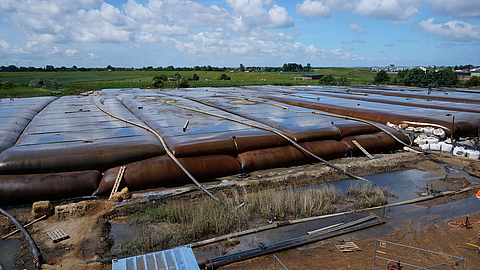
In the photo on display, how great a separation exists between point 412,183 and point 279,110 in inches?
428

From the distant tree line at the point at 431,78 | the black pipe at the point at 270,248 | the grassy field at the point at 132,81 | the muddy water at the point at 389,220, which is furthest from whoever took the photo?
the distant tree line at the point at 431,78

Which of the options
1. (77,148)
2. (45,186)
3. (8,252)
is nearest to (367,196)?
(8,252)

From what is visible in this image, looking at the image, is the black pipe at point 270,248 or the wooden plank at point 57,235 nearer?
the black pipe at point 270,248

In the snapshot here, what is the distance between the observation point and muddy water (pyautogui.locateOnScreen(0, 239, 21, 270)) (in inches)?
271

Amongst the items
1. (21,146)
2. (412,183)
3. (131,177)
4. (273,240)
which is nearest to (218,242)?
(273,240)

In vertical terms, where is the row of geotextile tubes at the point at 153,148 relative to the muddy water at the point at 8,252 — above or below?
above

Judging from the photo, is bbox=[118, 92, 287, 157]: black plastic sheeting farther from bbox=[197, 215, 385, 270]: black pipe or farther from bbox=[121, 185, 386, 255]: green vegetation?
bbox=[197, 215, 385, 270]: black pipe

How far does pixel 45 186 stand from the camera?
10.1 metres

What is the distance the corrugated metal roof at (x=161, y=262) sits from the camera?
4.91 m

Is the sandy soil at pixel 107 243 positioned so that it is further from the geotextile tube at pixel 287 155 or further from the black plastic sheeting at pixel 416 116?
the black plastic sheeting at pixel 416 116

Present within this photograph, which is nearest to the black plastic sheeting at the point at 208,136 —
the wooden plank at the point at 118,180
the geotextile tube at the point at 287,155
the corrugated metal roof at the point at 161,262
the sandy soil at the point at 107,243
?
the geotextile tube at the point at 287,155

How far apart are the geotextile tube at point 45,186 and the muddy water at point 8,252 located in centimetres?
229

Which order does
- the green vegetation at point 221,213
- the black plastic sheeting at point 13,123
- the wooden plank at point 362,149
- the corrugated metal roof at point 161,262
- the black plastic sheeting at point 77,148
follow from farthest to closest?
the wooden plank at point 362,149, the black plastic sheeting at point 13,123, the black plastic sheeting at point 77,148, the green vegetation at point 221,213, the corrugated metal roof at point 161,262

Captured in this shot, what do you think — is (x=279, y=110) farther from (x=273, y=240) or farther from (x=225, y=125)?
(x=273, y=240)
